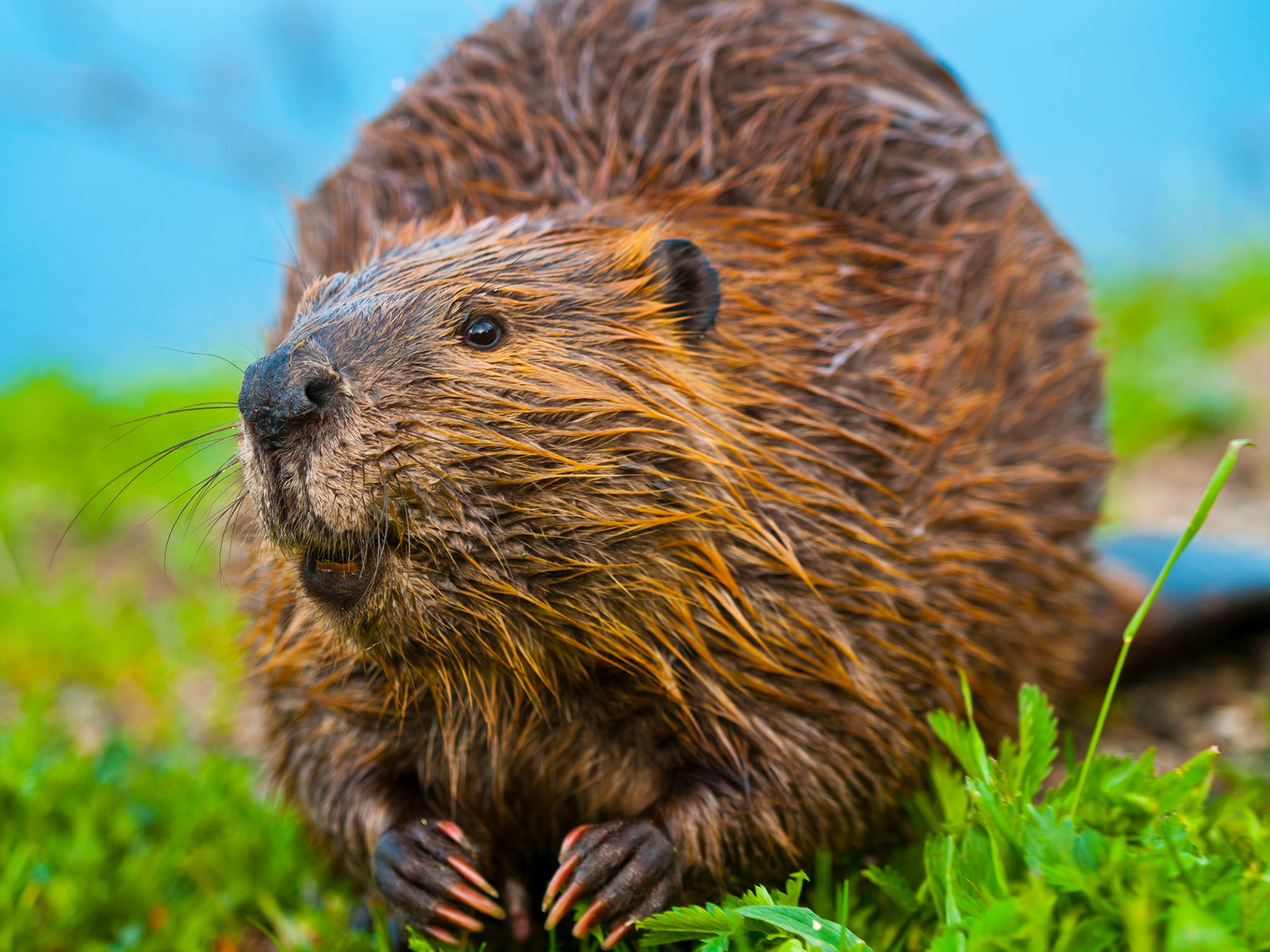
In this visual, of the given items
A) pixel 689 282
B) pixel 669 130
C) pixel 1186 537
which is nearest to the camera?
pixel 1186 537

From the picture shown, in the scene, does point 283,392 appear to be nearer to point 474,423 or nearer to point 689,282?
point 474,423

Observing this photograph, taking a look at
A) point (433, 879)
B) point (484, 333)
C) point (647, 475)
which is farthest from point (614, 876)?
point (484, 333)

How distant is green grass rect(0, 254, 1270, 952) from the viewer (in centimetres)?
128

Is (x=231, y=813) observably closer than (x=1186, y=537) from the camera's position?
No

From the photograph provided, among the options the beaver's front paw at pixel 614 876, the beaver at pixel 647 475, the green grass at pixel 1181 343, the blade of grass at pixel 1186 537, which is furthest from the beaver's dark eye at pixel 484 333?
the green grass at pixel 1181 343

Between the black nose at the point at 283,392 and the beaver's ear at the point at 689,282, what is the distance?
546mm

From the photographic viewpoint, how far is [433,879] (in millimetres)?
1765

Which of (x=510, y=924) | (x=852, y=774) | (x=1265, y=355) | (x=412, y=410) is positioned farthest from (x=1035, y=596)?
(x=1265, y=355)

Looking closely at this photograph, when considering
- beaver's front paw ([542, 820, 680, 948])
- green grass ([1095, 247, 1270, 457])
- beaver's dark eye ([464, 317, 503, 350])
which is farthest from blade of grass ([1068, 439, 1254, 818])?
green grass ([1095, 247, 1270, 457])

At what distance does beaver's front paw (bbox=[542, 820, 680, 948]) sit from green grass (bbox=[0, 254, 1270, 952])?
116mm

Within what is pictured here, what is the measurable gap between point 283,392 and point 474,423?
0.25 metres

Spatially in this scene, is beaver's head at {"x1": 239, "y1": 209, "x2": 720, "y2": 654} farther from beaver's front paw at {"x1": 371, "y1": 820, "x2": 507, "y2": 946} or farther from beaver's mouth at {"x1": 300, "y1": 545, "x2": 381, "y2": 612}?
beaver's front paw at {"x1": 371, "y1": 820, "x2": 507, "y2": 946}

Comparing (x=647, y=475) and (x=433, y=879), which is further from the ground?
(x=647, y=475)

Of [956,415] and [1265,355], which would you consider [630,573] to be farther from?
[1265,355]
